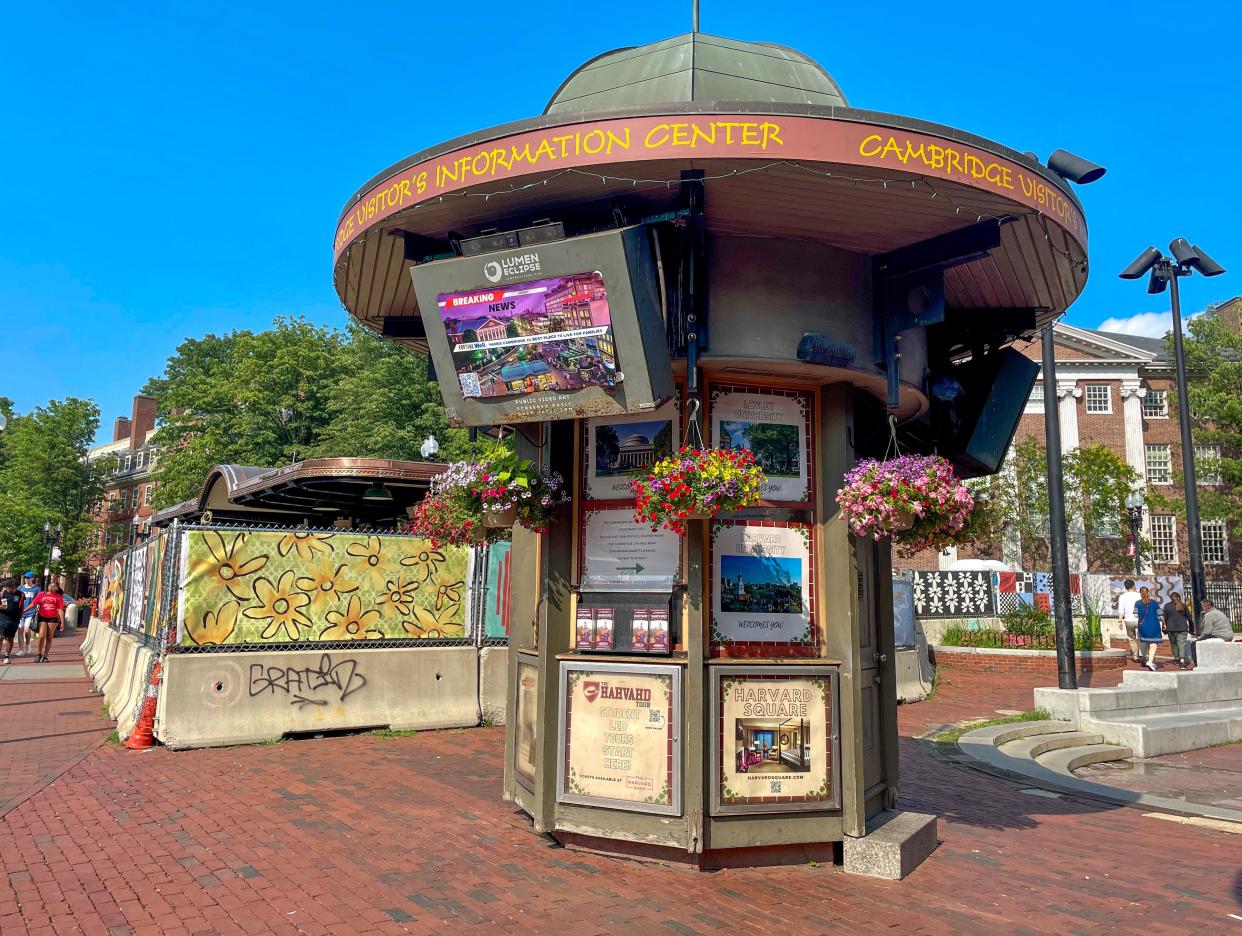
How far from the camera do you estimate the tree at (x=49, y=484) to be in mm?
52094

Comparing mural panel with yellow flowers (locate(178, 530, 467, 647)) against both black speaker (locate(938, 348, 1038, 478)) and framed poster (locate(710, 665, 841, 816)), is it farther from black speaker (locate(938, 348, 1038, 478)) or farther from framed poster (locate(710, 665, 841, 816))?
black speaker (locate(938, 348, 1038, 478))

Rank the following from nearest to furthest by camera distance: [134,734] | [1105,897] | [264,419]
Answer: [1105,897], [134,734], [264,419]

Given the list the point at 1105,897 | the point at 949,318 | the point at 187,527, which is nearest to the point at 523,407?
Answer: the point at 949,318

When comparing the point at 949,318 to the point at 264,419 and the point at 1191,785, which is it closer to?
the point at 1191,785

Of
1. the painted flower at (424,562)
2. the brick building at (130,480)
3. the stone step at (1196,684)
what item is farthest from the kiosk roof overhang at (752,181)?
the brick building at (130,480)

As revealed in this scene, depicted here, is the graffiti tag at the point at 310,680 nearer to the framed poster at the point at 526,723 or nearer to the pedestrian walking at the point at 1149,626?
the framed poster at the point at 526,723

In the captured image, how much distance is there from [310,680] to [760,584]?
6.96m

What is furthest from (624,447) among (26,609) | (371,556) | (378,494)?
(26,609)

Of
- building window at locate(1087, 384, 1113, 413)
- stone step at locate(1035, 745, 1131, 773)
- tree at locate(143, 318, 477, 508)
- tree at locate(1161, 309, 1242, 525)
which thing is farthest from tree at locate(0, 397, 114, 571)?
tree at locate(1161, 309, 1242, 525)

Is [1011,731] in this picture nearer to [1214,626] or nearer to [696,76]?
[1214,626]

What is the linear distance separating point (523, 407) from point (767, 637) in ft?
7.57

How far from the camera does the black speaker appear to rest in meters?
8.02

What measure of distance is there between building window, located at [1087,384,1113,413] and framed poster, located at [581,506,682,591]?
47.1 meters

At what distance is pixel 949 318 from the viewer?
8.05 meters
